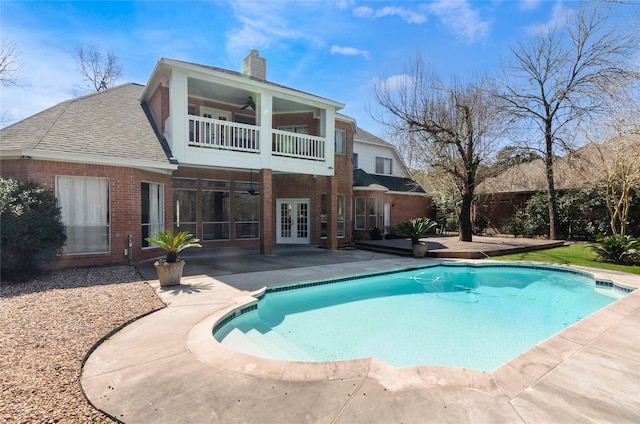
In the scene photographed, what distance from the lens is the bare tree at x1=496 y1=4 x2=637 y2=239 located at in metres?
15.9

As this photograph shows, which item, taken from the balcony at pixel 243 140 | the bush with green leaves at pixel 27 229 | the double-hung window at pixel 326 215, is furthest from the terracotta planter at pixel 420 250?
the bush with green leaves at pixel 27 229

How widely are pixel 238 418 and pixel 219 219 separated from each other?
1385 cm

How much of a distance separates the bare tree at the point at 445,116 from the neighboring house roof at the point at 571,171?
14.7 feet

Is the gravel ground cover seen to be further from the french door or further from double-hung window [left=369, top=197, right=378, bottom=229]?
double-hung window [left=369, top=197, right=378, bottom=229]

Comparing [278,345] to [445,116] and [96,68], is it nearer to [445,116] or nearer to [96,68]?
[445,116]

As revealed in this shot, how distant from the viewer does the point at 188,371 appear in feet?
12.3

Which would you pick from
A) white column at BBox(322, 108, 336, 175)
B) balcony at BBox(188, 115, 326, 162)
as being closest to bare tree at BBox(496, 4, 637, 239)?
white column at BBox(322, 108, 336, 175)

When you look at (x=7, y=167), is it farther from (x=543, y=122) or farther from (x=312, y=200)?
(x=543, y=122)

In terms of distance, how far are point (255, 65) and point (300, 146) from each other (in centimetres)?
586

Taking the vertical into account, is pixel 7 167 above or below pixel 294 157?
below

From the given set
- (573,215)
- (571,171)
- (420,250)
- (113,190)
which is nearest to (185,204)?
(113,190)

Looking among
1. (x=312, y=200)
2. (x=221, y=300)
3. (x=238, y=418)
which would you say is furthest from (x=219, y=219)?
(x=238, y=418)

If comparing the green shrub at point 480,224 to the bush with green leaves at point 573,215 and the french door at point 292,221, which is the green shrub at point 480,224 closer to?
the bush with green leaves at point 573,215

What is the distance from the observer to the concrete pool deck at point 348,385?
2951 mm
